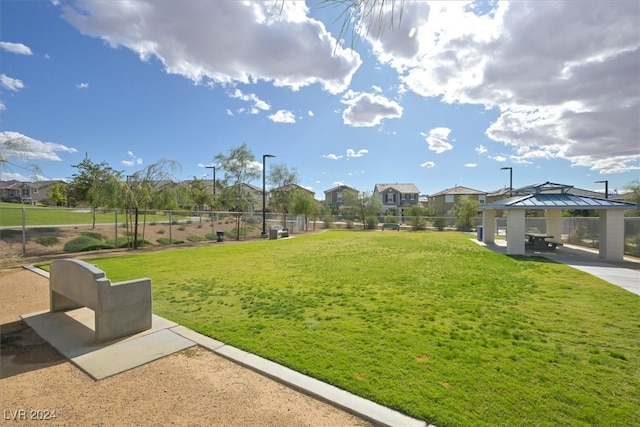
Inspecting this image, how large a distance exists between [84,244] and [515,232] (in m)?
20.7

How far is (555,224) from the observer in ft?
60.4

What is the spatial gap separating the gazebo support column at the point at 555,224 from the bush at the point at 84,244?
25.4 m

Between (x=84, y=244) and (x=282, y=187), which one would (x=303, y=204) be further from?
(x=84, y=244)

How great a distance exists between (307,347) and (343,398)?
117 cm

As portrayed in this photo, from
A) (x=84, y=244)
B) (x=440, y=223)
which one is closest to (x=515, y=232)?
(x=440, y=223)

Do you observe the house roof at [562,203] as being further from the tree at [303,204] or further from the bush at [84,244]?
the bush at [84,244]

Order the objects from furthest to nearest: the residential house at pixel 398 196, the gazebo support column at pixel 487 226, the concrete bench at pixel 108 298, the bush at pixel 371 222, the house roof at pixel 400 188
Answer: the house roof at pixel 400 188 < the residential house at pixel 398 196 < the bush at pixel 371 222 < the gazebo support column at pixel 487 226 < the concrete bench at pixel 108 298

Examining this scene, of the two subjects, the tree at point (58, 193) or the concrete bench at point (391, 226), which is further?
the tree at point (58, 193)

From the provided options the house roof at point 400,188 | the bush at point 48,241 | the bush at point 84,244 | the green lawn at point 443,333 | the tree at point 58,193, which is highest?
the house roof at point 400,188

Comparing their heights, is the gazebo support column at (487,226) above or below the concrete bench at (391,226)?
above

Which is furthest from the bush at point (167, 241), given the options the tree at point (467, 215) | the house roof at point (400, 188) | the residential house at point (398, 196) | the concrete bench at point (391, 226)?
the house roof at point (400, 188)

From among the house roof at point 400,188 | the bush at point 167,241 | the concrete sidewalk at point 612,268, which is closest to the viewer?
the concrete sidewalk at point 612,268

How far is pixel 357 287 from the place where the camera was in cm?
751

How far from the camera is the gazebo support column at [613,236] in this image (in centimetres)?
1274
